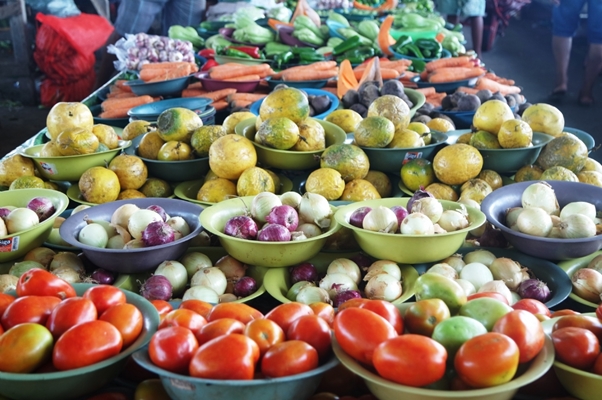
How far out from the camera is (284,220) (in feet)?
6.02

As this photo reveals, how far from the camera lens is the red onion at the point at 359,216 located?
189 cm

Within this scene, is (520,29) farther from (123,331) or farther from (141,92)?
(123,331)

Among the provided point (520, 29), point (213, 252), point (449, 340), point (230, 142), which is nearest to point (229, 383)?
point (449, 340)

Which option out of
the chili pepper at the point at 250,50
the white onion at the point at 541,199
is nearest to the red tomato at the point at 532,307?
the white onion at the point at 541,199

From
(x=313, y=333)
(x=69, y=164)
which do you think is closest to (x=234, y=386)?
(x=313, y=333)

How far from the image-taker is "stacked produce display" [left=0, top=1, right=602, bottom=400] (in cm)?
105

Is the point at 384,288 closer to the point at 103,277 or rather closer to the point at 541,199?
the point at 541,199

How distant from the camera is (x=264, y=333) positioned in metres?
1.09

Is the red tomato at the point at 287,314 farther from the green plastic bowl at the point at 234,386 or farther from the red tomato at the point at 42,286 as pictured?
the red tomato at the point at 42,286

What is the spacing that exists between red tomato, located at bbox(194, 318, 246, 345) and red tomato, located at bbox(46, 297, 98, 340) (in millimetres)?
224

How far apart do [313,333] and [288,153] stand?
1.41 metres

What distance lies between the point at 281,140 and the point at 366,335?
4.79 ft

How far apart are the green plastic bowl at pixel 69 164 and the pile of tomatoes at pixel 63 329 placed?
1.35 metres

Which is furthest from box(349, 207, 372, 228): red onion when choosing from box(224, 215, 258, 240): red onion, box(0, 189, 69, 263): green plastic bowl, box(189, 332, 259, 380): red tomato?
box(0, 189, 69, 263): green plastic bowl
